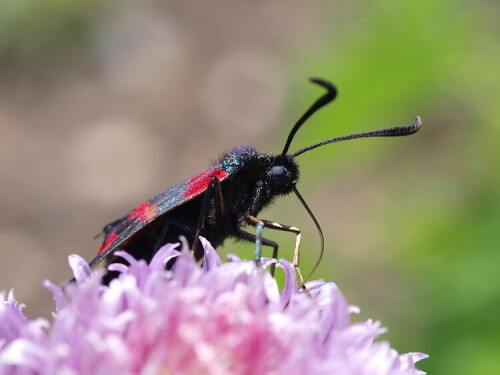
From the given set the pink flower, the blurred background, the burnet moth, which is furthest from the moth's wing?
the blurred background

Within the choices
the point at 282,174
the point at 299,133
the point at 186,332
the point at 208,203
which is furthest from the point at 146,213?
the point at 299,133

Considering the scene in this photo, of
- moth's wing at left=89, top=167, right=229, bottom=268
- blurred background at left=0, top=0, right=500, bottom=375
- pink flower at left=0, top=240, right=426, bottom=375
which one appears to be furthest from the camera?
blurred background at left=0, top=0, right=500, bottom=375

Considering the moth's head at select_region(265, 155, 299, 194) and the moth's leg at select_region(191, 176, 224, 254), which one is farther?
the moth's head at select_region(265, 155, 299, 194)

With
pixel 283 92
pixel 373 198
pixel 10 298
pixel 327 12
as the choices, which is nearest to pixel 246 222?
pixel 10 298

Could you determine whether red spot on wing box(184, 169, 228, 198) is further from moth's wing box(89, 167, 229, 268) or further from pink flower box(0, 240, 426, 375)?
pink flower box(0, 240, 426, 375)

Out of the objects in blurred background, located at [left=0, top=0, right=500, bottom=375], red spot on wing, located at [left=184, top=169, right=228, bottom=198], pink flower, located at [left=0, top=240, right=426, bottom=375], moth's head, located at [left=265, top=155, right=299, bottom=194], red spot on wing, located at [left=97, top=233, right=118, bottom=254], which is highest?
blurred background, located at [left=0, top=0, right=500, bottom=375]

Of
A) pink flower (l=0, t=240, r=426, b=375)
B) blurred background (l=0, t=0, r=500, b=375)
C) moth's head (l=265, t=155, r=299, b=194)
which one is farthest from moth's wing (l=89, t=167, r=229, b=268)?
blurred background (l=0, t=0, r=500, b=375)

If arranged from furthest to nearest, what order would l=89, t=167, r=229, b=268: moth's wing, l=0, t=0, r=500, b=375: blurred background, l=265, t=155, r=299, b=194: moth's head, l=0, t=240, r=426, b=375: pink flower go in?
1. l=0, t=0, r=500, b=375: blurred background
2. l=265, t=155, r=299, b=194: moth's head
3. l=89, t=167, r=229, b=268: moth's wing
4. l=0, t=240, r=426, b=375: pink flower

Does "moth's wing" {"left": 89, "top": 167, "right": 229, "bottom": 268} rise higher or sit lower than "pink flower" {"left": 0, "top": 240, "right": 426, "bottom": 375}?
higher

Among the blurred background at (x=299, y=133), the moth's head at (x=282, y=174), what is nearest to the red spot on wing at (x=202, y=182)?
the moth's head at (x=282, y=174)
